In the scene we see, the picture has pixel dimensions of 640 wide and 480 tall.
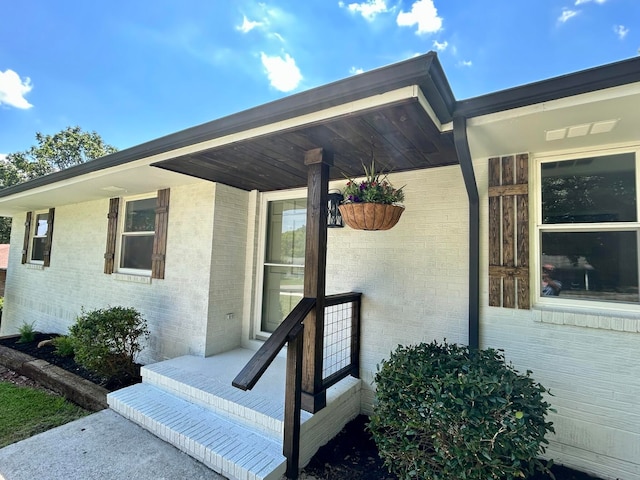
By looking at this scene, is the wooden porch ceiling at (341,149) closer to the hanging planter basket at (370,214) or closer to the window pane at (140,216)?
the hanging planter basket at (370,214)

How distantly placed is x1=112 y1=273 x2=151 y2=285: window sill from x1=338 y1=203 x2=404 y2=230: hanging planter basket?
11.9 ft

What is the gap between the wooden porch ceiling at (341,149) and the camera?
2000 millimetres

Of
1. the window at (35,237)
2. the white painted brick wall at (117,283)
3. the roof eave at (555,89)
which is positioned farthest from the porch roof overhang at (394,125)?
the window at (35,237)

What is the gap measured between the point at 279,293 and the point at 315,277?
1.83m

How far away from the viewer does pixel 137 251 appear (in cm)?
507

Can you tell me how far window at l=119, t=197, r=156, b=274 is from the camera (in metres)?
4.93

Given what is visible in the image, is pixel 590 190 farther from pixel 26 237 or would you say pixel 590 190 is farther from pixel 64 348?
pixel 26 237

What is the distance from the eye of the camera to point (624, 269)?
7.57ft

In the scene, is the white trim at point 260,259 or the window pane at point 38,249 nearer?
the white trim at point 260,259

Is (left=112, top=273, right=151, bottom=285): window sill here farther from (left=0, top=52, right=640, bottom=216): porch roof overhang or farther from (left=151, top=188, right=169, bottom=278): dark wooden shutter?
(left=0, top=52, right=640, bottom=216): porch roof overhang

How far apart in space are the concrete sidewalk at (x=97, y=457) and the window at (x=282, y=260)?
1934mm

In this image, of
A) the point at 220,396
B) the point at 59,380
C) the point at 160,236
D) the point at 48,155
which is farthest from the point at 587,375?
the point at 48,155

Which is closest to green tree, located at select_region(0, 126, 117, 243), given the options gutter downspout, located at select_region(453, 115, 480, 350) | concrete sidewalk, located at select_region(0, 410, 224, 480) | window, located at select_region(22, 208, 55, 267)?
window, located at select_region(22, 208, 55, 267)

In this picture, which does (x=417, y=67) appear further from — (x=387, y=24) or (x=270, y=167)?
(x=387, y=24)
